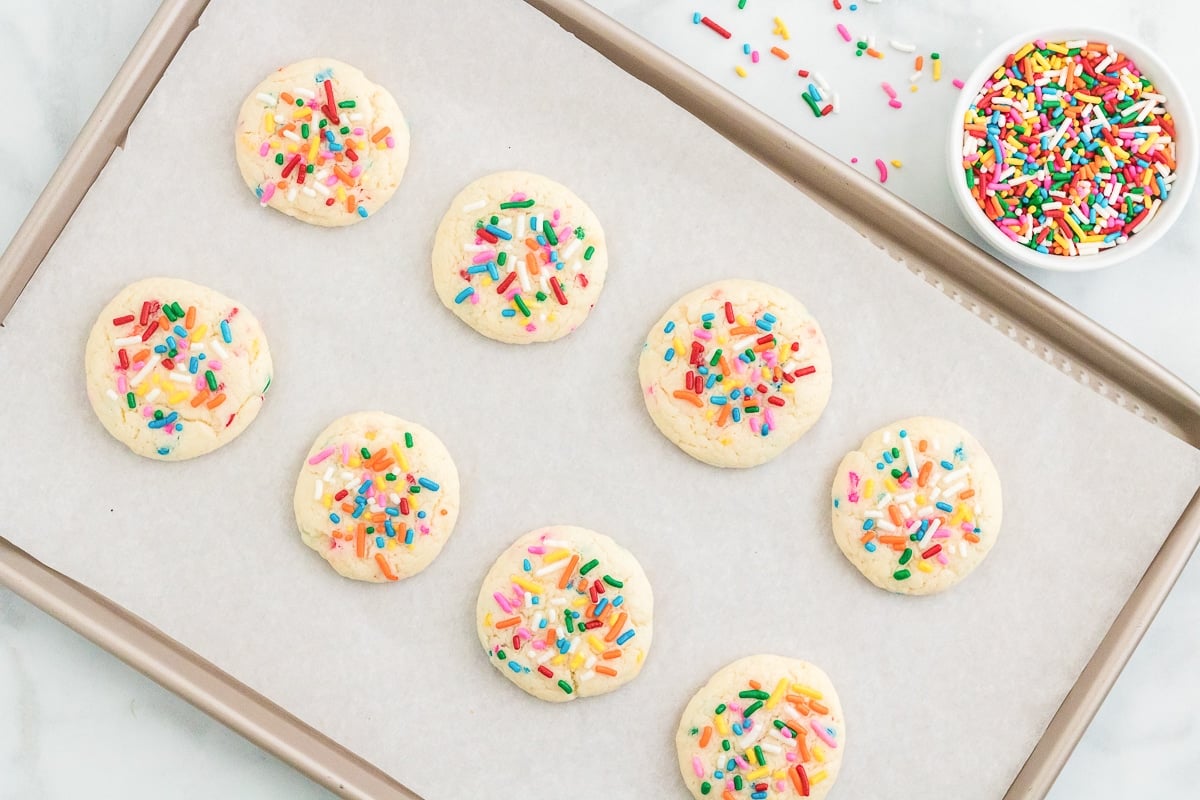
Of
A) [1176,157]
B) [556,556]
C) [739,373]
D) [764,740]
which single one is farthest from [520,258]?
[1176,157]

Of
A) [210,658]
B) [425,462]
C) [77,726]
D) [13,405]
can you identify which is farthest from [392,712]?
[13,405]

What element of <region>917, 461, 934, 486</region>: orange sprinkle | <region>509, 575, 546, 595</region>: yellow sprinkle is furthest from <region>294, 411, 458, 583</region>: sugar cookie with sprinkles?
<region>917, 461, 934, 486</region>: orange sprinkle

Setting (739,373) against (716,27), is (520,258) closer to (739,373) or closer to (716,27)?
(739,373)

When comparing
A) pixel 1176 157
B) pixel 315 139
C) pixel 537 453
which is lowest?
pixel 537 453

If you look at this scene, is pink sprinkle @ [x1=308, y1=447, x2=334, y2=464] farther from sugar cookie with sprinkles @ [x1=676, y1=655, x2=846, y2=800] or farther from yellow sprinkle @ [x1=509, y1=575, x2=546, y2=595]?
sugar cookie with sprinkles @ [x1=676, y1=655, x2=846, y2=800]

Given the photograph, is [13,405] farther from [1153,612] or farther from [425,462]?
[1153,612]

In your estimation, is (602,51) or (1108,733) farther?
(1108,733)
